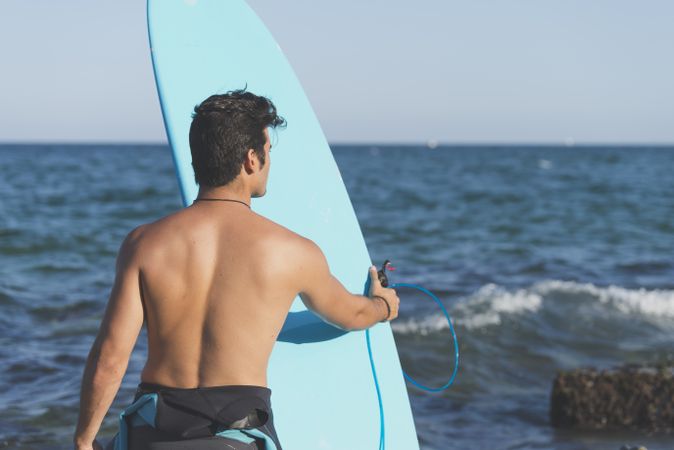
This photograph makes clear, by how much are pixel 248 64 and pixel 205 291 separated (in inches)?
74.2

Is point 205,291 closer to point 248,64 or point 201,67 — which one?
point 201,67

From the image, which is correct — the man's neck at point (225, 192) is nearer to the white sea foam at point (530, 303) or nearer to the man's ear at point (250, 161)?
the man's ear at point (250, 161)

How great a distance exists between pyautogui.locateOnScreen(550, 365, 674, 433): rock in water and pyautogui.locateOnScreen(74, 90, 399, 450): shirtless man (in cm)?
360

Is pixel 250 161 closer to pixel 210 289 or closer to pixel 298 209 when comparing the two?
pixel 210 289

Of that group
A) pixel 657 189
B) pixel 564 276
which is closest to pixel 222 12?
pixel 564 276

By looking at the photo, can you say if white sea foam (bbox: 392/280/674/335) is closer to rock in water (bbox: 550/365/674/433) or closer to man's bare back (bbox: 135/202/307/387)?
rock in water (bbox: 550/365/674/433)

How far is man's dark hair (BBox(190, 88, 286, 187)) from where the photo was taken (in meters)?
2.05

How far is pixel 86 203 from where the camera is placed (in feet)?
59.6

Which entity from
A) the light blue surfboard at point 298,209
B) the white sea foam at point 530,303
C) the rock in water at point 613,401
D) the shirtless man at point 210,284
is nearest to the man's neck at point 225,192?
the shirtless man at point 210,284

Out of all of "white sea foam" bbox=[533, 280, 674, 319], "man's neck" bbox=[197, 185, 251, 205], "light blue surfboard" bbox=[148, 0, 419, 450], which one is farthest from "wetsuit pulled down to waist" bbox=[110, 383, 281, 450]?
"white sea foam" bbox=[533, 280, 674, 319]

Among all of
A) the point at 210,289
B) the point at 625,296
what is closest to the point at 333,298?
the point at 210,289

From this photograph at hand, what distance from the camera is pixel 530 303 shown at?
8.94 metres

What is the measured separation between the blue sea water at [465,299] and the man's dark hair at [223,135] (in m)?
3.39

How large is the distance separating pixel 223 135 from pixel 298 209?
4.87 ft
